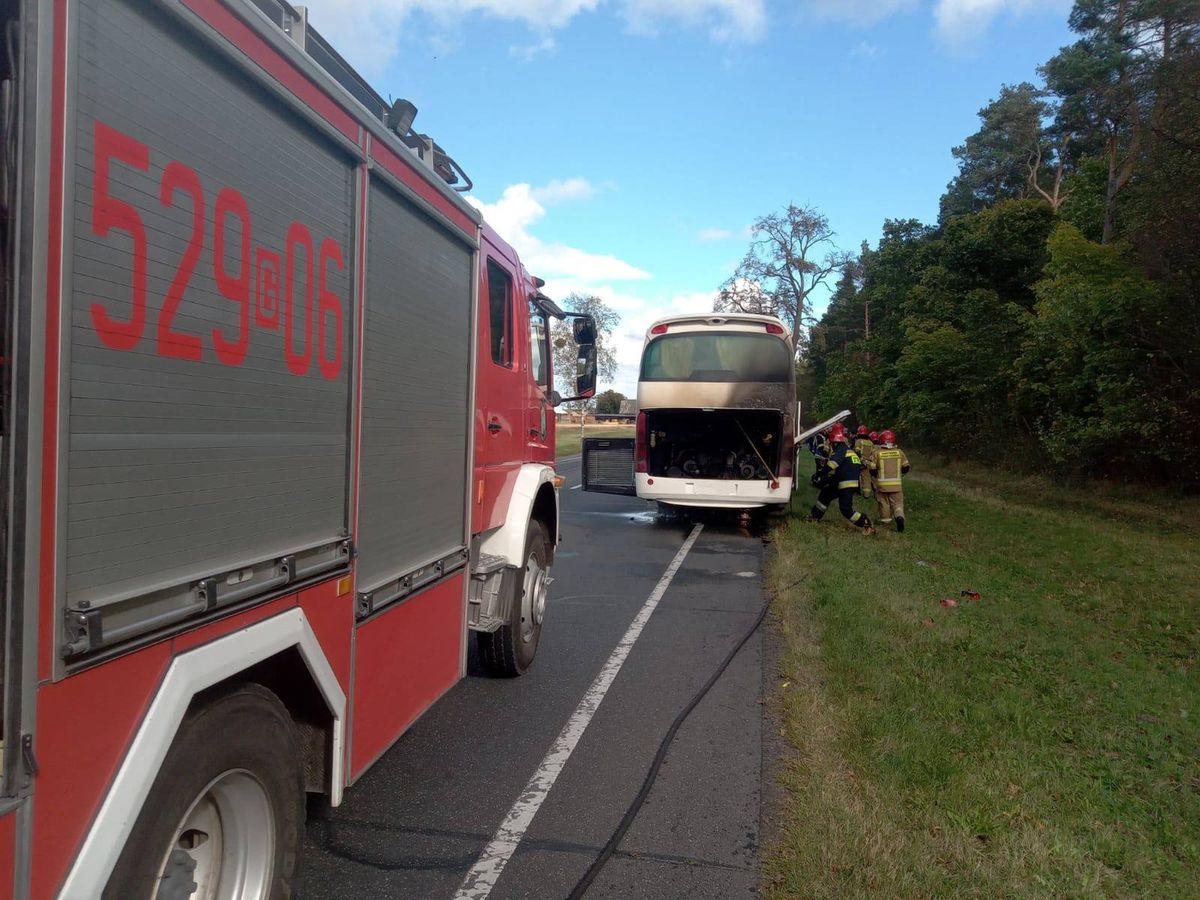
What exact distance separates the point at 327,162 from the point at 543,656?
431 centimetres

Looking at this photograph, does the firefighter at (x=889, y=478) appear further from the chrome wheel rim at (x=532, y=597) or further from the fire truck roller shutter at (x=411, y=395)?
the fire truck roller shutter at (x=411, y=395)

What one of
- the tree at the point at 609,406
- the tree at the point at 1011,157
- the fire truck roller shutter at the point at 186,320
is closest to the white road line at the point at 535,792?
A: the fire truck roller shutter at the point at 186,320

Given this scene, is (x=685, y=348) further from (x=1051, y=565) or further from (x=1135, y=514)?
(x=1135, y=514)

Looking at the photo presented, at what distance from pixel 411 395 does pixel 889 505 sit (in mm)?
11159

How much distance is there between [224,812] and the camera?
2.49 m

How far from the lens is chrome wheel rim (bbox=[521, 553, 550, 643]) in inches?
228

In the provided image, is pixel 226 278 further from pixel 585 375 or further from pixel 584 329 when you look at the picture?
pixel 585 375

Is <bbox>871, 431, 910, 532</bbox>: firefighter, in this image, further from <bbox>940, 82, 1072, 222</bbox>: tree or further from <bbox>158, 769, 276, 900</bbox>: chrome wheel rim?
<bbox>940, 82, 1072, 222</bbox>: tree

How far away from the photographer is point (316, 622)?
2918 mm

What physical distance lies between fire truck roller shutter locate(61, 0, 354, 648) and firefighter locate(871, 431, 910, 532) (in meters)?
11.3

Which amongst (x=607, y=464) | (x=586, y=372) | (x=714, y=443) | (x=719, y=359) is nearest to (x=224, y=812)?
(x=586, y=372)

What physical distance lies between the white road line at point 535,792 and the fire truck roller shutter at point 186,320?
4.76 ft

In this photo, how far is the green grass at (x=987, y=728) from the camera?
11.6 feet

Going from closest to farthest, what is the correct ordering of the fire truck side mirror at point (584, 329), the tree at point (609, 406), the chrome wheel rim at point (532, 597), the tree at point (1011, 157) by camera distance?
the chrome wheel rim at point (532, 597) < the fire truck side mirror at point (584, 329) < the tree at point (609, 406) < the tree at point (1011, 157)
